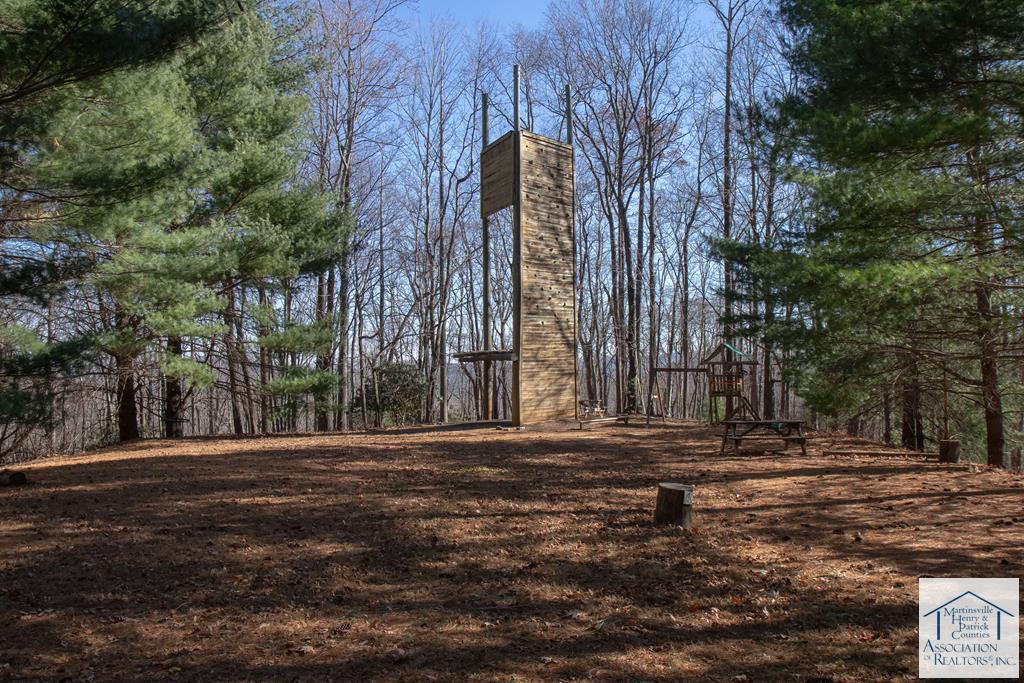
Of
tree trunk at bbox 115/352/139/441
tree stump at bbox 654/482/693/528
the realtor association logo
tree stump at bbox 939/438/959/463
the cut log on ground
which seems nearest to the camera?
the realtor association logo

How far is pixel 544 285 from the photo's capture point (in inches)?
462

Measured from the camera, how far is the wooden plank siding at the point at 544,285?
1142cm

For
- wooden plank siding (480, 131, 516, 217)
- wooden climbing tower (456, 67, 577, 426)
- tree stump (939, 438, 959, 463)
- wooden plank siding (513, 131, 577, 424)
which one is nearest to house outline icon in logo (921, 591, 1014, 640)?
tree stump (939, 438, 959, 463)

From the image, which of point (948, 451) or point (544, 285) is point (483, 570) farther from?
point (544, 285)

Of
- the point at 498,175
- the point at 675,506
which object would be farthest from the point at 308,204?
the point at 675,506

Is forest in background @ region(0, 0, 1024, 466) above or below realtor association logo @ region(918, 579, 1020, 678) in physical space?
above

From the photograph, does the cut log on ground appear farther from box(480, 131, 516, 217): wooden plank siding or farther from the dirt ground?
box(480, 131, 516, 217): wooden plank siding

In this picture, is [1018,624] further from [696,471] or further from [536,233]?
[536,233]

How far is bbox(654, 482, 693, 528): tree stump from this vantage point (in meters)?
4.82

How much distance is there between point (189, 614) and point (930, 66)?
22.9 feet

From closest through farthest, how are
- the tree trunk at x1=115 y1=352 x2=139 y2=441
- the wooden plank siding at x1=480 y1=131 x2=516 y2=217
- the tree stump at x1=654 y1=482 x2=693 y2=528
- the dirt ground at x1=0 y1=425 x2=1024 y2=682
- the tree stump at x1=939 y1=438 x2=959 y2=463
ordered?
the dirt ground at x1=0 y1=425 x2=1024 y2=682 < the tree stump at x1=654 y1=482 x2=693 y2=528 < the tree stump at x1=939 y1=438 x2=959 y2=463 < the wooden plank siding at x1=480 y1=131 x2=516 y2=217 < the tree trunk at x1=115 y1=352 x2=139 y2=441

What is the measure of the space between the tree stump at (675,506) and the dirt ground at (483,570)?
0.50 feet

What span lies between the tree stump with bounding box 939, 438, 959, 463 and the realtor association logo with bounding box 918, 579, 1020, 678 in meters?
4.74

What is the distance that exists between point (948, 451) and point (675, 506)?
4888 mm
